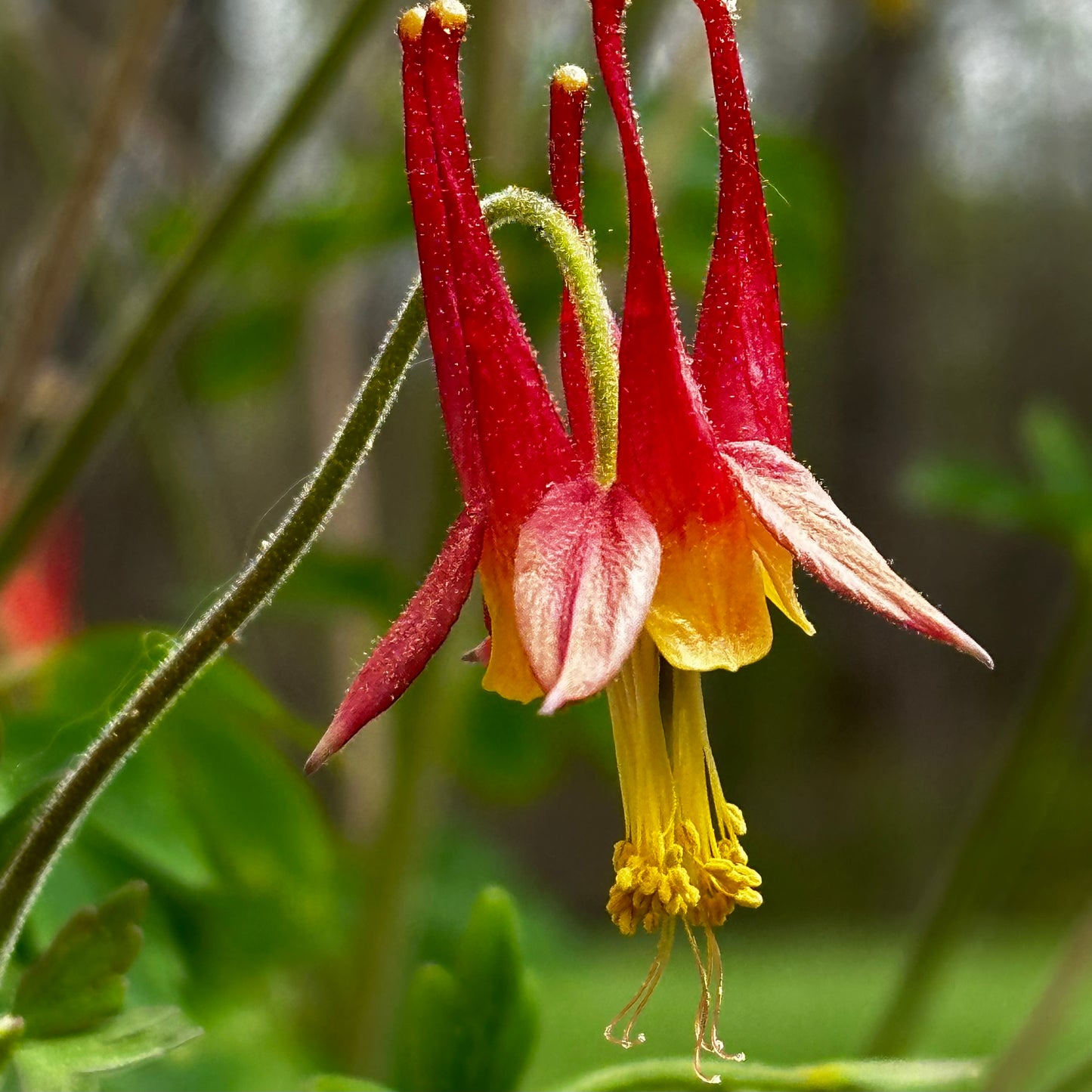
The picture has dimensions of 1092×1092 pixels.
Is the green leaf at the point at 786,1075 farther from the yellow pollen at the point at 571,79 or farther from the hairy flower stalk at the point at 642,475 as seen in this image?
the yellow pollen at the point at 571,79

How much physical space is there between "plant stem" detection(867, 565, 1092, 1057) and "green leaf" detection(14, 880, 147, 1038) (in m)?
0.99

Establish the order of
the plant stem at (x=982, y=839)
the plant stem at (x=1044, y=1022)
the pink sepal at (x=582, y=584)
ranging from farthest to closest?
1. the plant stem at (x=982, y=839)
2. the plant stem at (x=1044, y=1022)
3. the pink sepal at (x=582, y=584)

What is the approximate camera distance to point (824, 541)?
57 centimetres

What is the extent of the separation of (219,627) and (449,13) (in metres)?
0.30

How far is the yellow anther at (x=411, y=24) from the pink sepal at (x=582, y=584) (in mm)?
217

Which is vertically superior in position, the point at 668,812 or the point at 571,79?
the point at 571,79

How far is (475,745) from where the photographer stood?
1886 mm

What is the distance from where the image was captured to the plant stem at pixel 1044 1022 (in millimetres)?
726

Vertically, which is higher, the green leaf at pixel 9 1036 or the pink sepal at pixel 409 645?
the pink sepal at pixel 409 645

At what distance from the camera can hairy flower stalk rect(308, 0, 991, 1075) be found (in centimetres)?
57

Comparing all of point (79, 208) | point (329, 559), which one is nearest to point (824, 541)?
point (79, 208)

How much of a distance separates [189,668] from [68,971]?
0.53 feet

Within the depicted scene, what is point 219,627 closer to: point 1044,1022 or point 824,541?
point 824,541

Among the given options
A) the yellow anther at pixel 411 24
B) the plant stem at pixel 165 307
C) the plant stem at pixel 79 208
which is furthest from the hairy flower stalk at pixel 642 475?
the plant stem at pixel 79 208
